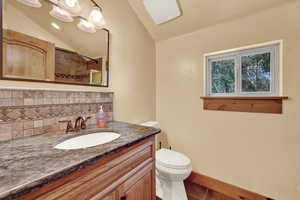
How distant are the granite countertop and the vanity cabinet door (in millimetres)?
251

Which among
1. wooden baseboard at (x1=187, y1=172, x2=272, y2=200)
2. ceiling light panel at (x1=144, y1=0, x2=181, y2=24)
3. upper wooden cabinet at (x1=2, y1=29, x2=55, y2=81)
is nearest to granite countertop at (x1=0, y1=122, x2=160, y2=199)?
upper wooden cabinet at (x1=2, y1=29, x2=55, y2=81)

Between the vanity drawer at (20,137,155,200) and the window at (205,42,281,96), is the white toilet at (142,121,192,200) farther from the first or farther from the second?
the window at (205,42,281,96)

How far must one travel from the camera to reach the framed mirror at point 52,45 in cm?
83

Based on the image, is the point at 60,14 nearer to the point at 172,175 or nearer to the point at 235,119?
the point at 172,175

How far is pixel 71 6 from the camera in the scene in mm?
1054

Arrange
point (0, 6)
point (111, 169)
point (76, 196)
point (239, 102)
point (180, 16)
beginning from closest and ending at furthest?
1. point (76, 196)
2. point (111, 169)
3. point (0, 6)
4. point (239, 102)
5. point (180, 16)

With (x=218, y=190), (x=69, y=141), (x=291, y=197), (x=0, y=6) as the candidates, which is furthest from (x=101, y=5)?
(x=291, y=197)

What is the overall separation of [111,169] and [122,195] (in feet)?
0.63

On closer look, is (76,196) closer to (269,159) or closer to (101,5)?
(101,5)

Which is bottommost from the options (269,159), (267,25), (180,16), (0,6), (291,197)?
(291,197)

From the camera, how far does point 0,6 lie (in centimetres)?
80

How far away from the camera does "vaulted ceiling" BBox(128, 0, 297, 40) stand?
137 cm

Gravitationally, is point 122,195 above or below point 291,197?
above

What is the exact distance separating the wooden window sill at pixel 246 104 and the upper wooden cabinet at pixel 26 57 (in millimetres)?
1666
